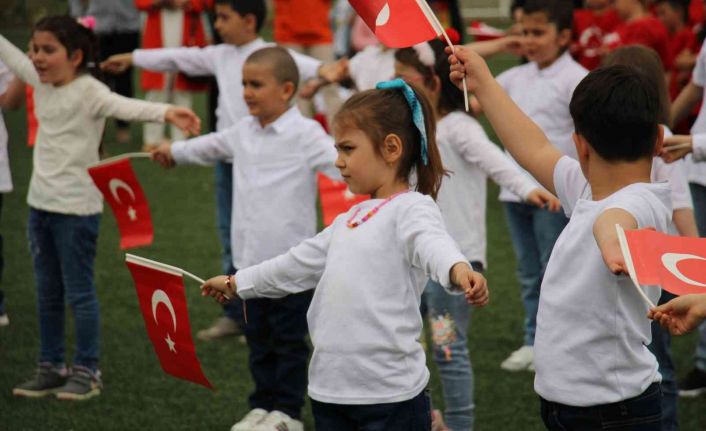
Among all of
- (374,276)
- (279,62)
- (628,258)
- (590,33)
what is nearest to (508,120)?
(374,276)

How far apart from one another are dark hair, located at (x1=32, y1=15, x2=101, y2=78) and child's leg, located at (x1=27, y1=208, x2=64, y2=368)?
0.76 metres

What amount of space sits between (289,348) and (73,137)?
4.62 ft

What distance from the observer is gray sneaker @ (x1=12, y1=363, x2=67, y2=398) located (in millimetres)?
5256

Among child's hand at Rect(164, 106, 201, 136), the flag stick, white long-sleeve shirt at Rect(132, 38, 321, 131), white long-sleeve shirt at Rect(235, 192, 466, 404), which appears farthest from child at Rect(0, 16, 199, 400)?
the flag stick

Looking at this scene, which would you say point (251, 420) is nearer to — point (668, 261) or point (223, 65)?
point (223, 65)

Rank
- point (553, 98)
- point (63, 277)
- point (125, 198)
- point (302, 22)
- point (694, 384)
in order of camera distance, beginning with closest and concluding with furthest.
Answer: point (125, 198) < point (63, 277) < point (694, 384) < point (553, 98) < point (302, 22)

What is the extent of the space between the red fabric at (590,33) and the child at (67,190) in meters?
5.08

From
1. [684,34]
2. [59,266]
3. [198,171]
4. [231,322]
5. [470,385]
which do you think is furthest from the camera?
[198,171]

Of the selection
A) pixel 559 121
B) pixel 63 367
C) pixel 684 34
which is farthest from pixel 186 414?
pixel 684 34

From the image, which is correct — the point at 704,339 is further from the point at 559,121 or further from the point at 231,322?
the point at 231,322

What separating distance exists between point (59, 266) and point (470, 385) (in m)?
2.02

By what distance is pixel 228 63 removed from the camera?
6324 mm

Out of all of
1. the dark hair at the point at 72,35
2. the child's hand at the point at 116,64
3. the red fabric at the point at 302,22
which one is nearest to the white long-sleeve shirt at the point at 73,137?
the dark hair at the point at 72,35

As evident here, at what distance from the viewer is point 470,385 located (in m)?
4.54
